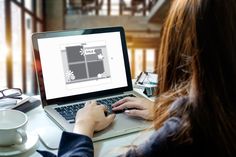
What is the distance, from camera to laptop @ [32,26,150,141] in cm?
126

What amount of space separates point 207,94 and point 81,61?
65 centimetres

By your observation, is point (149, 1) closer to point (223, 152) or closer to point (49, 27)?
point (49, 27)

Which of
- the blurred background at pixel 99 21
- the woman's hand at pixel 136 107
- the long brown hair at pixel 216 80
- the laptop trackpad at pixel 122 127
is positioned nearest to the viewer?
the long brown hair at pixel 216 80

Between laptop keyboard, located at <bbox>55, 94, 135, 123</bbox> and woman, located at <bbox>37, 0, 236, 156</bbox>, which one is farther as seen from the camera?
laptop keyboard, located at <bbox>55, 94, 135, 123</bbox>

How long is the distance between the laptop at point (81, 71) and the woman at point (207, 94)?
0.38 metres

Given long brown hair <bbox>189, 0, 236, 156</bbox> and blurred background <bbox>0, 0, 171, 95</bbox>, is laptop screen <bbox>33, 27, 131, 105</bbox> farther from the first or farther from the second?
blurred background <bbox>0, 0, 171, 95</bbox>

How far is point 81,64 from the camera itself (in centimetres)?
134

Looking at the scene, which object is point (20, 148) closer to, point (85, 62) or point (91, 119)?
point (91, 119)

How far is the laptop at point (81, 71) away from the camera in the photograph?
1257mm

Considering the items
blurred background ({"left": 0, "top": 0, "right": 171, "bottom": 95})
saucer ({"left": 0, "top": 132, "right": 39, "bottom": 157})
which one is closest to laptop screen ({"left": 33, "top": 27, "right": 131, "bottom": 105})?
saucer ({"left": 0, "top": 132, "right": 39, "bottom": 157})

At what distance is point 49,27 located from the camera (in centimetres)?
565

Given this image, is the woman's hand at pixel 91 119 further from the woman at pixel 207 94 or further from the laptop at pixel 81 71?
the woman at pixel 207 94

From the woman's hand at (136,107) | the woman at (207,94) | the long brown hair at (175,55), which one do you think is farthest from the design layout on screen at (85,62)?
the woman at (207,94)

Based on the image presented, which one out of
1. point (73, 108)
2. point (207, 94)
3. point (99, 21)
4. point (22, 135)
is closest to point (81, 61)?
point (73, 108)
